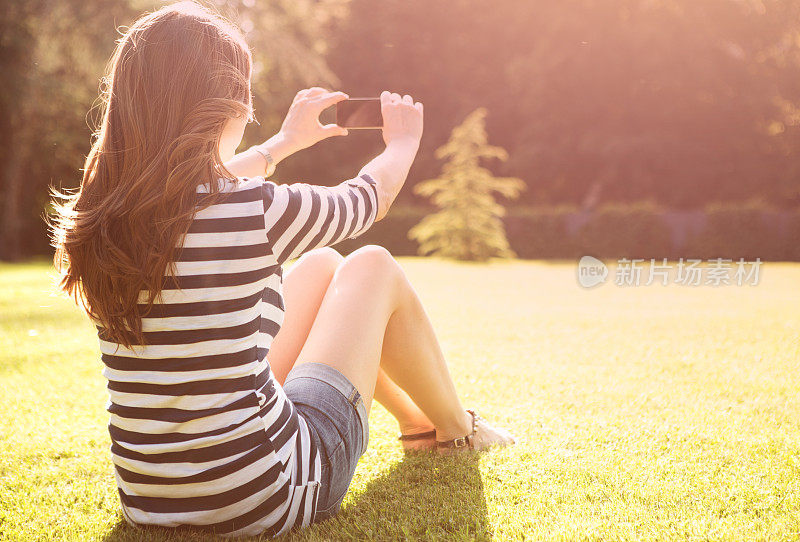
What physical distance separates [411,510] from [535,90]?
24066 millimetres

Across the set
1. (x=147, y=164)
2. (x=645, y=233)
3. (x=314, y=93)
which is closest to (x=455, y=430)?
(x=314, y=93)

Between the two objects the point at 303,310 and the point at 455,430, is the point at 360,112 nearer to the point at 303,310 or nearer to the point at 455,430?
the point at 303,310

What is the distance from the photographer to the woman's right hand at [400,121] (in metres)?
2.00

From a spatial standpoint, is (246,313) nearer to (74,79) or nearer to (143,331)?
(143,331)

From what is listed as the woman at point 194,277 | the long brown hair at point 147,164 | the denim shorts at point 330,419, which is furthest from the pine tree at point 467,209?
the long brown hair at point 147,164

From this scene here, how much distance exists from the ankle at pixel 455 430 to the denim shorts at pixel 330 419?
2.07 feet

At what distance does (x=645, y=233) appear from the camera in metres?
17.1

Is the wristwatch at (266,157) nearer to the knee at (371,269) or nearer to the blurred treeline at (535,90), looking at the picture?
the knee at (371,269)

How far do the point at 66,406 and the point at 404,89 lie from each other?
2483cm

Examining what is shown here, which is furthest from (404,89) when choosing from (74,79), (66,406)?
(66,406)

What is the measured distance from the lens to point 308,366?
1.90 meters

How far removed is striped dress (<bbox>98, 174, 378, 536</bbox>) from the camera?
1507mm

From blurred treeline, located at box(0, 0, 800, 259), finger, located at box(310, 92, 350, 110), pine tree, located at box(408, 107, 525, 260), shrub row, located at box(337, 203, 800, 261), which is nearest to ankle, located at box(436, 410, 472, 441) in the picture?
finger, located at box(310, 92, 350, 110)

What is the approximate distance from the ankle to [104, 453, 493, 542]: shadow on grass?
7 cm
